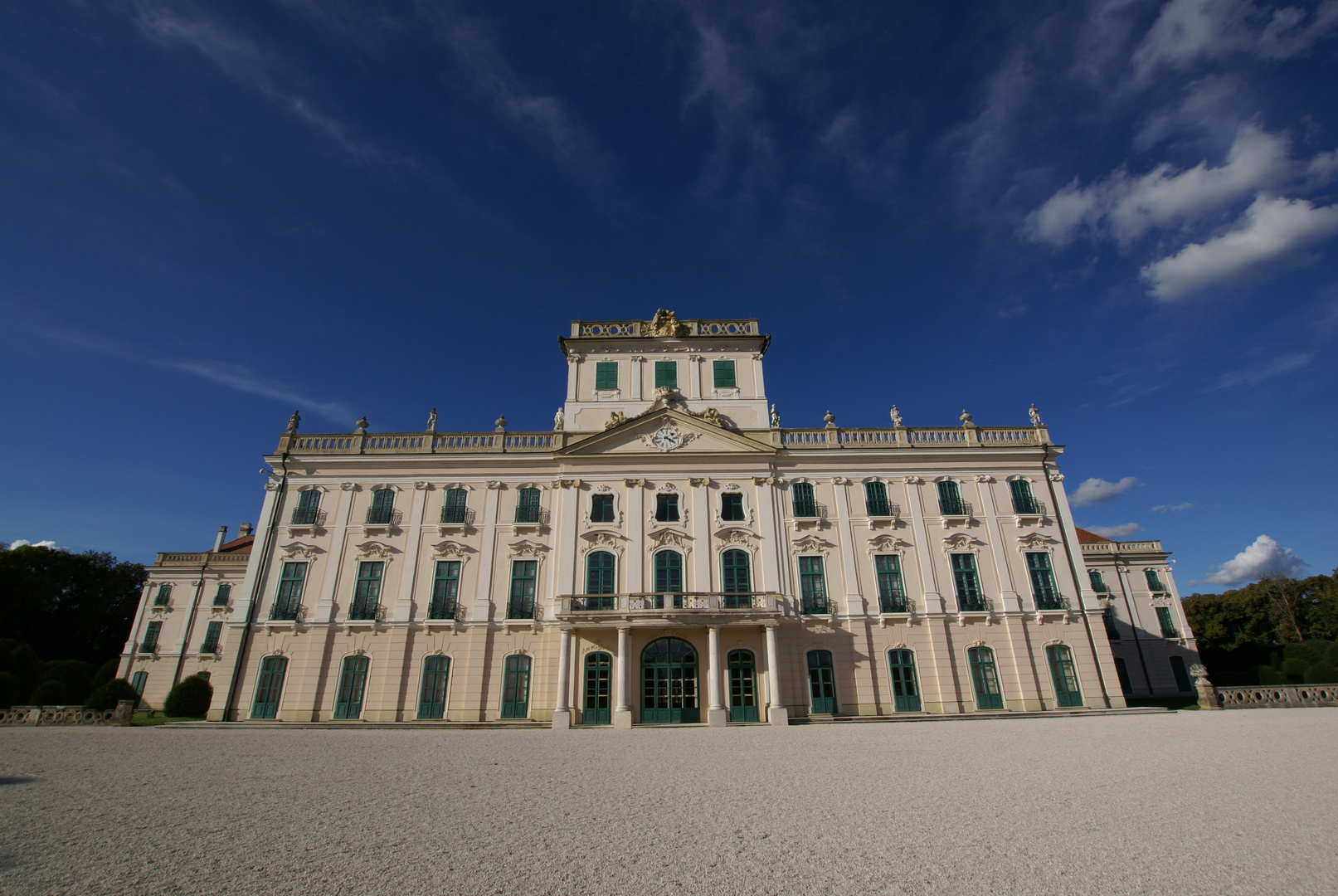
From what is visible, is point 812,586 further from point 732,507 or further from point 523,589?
point 523,589

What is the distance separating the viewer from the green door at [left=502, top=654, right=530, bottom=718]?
998 inches

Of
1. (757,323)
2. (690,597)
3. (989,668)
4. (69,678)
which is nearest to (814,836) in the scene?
(690,597)

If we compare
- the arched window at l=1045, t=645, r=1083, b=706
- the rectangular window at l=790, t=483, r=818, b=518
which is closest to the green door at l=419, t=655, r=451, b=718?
the rectangular window at l=790, t=483, r=818, b=518

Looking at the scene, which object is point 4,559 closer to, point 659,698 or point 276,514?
point 276,514

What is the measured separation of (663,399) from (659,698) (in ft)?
45.2

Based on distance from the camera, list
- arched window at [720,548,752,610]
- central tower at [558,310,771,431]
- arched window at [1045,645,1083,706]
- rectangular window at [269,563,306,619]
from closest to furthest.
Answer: arched window at [1045,645,1083,706] → arched window at [720,548,752,610] → rectangular window at [269,563,306,619] → central tower at [558,310,771,431]

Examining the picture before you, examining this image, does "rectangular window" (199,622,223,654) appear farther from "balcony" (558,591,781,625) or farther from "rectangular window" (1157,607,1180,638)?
"rectangular window" (1157,607,1180,638)

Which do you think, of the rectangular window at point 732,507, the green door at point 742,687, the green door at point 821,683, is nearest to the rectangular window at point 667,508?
the rectangular window at point 732,507

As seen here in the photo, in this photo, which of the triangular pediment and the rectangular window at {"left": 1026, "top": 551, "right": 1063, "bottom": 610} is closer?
the rectangular window at {"left": 1026, "top": 551, "right": 1063, "bottom": 610}

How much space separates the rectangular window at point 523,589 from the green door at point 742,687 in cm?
898

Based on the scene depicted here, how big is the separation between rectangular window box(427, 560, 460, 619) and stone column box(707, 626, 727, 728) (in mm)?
11310

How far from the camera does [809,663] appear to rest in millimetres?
25938

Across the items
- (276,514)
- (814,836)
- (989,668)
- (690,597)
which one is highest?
(276,514)

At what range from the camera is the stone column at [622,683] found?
24234 millimetres
